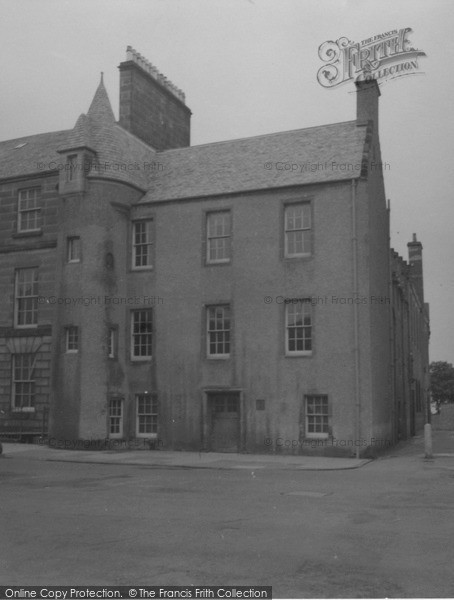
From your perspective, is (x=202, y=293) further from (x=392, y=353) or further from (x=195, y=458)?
(x=392, y=353)

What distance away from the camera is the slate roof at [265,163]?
26.6 m

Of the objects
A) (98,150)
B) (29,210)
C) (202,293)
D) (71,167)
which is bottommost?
(202,293)

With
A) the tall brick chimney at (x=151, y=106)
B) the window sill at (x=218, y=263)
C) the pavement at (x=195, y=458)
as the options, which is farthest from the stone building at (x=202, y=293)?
the tall brick chimney at (x=151, y=106)

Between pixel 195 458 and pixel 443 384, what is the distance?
84118 mm

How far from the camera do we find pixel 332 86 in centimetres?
2686

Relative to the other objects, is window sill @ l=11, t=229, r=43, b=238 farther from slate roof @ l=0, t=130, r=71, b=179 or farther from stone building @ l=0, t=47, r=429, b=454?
slate roof @ l=0, t=130, r=71, b=179

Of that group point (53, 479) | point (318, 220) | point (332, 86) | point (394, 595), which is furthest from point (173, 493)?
point (332, 86)

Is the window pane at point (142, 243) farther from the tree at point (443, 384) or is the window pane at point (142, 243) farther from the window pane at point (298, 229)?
the tree at point (443, 384)

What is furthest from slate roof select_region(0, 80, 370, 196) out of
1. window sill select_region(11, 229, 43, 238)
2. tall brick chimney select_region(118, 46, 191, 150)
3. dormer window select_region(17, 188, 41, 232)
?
window sill select_region(11, 229, 43, 238)

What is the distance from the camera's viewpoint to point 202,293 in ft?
89.7

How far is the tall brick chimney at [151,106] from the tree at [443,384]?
2914 inches

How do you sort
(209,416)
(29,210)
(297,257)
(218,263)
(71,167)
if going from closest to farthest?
(297,257) → (209,416) → (218,263) → (71,167) → (29,210)

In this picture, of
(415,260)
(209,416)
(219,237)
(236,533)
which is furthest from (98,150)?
(415,260)

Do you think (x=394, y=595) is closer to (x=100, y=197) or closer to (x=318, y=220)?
(x=318, y=220)
